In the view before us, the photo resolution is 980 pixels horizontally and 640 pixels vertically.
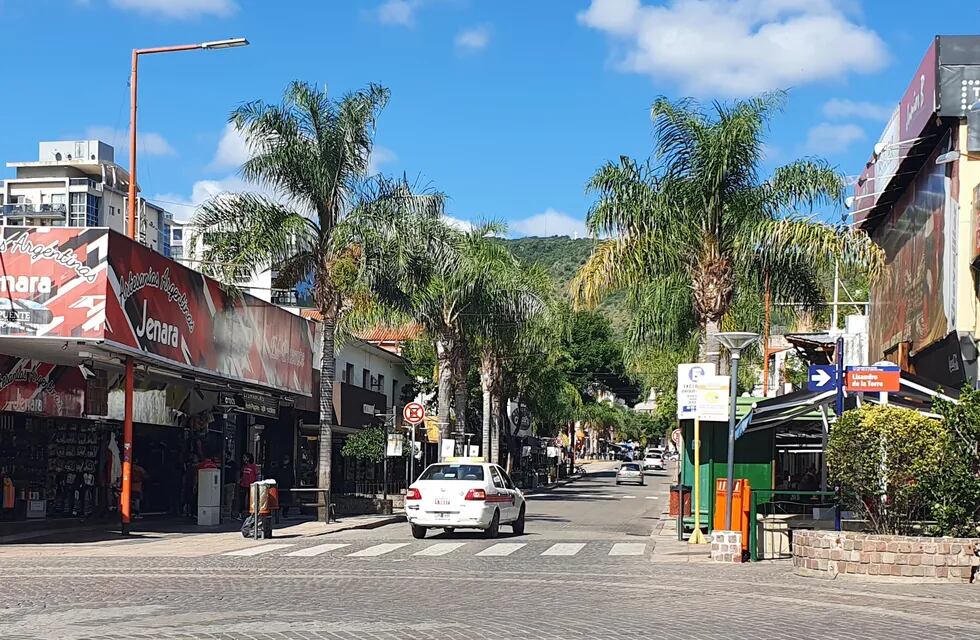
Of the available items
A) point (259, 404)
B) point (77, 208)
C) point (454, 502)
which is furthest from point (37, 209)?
point (454, 502)

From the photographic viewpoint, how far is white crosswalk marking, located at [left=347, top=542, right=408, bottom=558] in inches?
806

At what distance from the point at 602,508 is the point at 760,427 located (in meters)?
21.6

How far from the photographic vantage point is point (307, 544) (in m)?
23.1

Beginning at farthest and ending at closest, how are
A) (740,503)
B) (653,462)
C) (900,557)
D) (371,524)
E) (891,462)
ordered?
(653,462) → (371,524) → (740,503) → (891,462) → (900,557)

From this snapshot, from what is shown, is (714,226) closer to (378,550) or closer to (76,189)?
(378,550)

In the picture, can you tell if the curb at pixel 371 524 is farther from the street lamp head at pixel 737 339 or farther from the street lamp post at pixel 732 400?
the street lamp head at pixel 737 339

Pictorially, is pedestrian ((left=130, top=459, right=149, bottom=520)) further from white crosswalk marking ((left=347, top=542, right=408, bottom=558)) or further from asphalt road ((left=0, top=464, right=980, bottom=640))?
white crosswalk marking ((left=347, top=542, right=408, bottom=558))

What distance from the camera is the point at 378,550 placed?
21.6 meters

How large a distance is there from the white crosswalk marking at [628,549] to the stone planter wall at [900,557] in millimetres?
4855

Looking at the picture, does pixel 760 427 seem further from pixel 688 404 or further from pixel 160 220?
pixel 160 220

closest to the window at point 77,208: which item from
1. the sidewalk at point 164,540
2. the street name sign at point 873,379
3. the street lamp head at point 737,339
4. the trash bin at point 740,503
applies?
the sidewalk at point 164,540

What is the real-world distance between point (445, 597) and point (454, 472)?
1108cm

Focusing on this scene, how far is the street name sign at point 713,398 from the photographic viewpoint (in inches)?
850

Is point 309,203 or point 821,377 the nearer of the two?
point 821,377
